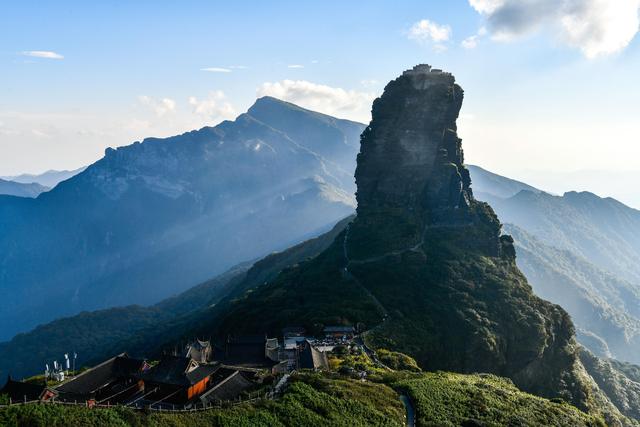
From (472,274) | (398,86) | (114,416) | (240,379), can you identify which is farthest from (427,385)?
(398,86)

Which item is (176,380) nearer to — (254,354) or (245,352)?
(254,354)

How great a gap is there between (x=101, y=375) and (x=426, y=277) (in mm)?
71318

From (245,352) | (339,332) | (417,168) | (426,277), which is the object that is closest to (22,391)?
(245,352)

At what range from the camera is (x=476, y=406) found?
192ft

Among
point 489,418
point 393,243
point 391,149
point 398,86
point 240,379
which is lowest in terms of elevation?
point 489,418

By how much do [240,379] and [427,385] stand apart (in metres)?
21.4

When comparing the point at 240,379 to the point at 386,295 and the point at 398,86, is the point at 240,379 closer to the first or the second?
the point at 386,295

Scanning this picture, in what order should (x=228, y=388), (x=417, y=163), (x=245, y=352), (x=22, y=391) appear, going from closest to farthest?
(x=22, y=391) → (x=228, y=388) → (x=245, y=352) → (x=417, y=163)

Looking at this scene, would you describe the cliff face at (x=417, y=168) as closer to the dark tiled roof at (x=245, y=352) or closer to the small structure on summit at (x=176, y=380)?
the dark tiled roof at (x=245, y=352)

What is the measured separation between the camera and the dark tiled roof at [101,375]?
190 feet

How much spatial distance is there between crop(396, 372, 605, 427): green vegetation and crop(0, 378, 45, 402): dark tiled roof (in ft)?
120

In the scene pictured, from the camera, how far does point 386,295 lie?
356 feet

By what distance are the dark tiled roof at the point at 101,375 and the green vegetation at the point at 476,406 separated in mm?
32051

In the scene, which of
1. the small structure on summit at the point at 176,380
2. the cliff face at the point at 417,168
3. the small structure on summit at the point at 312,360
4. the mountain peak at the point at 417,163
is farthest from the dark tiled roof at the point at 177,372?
the mountain peak at the point at 417,163
